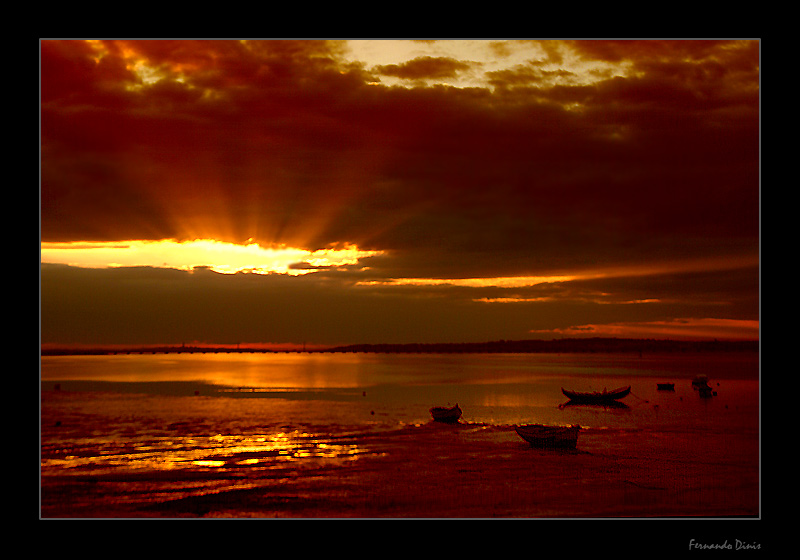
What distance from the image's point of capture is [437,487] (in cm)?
1773

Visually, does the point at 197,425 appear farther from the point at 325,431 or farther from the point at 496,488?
the point at 496,488

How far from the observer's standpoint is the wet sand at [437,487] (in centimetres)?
1591

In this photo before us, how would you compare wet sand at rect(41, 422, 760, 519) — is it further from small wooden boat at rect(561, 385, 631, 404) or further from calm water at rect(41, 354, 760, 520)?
small wooden boat at rect(561, 385, 631, 404)

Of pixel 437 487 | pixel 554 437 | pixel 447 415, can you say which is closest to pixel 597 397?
pixel 447 415

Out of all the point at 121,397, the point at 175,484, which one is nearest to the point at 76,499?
the point at 175,484

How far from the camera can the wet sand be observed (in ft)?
52.2

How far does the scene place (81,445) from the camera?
22.5 m

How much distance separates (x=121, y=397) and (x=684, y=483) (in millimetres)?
33404

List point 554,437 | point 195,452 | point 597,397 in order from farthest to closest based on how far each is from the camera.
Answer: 1. point 597,397
2. point 554,437
3. point 195,452

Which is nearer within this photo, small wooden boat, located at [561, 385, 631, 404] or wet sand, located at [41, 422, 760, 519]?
wet sand, located at [41, 422, 760, 519]

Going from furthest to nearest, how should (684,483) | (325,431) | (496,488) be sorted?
(325,431) < (684,483) < (496,488)

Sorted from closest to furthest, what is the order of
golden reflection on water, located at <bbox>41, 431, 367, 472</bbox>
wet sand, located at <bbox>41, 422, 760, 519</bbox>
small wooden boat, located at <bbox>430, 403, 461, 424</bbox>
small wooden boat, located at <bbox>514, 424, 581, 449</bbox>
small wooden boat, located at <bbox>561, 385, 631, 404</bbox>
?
wet sand, located at <bbox>41, 422, 760, 519</bbox> → golden reflection on water, located at <bbox>41, 431, 367, 472</bbox> → small wooden boat, located at <bbox>514, 424, 581, 449</bbox> → small wooden boat, located at <bbox>430, 403, 461, 424</bbox> → small wooden boat, located at <bbox>561, 385, 631, 404</bbox>

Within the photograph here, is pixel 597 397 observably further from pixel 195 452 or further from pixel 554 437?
pixel 195 452

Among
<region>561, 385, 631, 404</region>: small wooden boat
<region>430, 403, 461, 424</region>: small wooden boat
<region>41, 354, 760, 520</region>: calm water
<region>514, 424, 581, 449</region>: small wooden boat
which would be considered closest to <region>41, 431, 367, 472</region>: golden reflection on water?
<region>41, 354, 760, 520</region>: calm water
